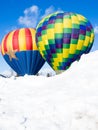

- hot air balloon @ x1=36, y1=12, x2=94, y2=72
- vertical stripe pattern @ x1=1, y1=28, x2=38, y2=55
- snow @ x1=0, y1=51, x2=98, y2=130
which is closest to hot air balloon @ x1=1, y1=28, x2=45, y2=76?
vertical stripe pattern @ x1=1, y1=28, x2=38, y2=55

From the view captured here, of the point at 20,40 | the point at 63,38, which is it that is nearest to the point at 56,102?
the point at 63,38

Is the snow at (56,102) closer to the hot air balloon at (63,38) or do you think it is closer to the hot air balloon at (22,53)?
the hot air balloon at (63,38)

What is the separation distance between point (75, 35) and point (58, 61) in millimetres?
3857

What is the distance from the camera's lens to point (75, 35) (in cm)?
3981

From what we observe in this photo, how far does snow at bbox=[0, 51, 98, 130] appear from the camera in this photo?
37.5 ft

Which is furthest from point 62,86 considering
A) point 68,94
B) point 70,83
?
point 68,94

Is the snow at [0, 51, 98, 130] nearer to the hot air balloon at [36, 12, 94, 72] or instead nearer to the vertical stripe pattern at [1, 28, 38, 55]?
the hot air balloon at [36, 12, 94, 72]

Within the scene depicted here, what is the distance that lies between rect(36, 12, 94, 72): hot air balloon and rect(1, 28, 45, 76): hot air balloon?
539cm

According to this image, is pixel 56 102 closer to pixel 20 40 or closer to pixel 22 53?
pixel 22 53

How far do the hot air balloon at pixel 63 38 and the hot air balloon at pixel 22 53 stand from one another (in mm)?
5394

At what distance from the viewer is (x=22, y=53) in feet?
155

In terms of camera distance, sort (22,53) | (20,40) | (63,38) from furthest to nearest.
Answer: (20,40) < (22,53) < (63,38)

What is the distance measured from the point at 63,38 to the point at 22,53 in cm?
995

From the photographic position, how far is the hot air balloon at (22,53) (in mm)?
46875
